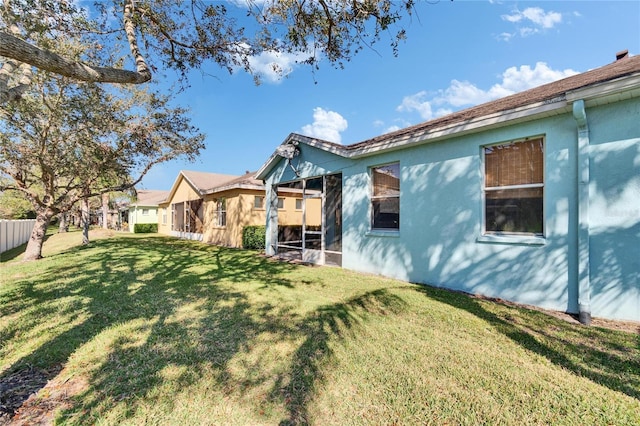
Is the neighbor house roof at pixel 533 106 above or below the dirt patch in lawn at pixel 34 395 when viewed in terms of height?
above

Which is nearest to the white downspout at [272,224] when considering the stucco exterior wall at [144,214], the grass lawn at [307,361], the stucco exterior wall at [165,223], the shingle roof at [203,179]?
the grass lawn at [307,361]

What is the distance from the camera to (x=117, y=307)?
5.23 m

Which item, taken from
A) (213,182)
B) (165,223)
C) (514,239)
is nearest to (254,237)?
(213,182)

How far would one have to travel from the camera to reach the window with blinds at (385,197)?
7883 mm

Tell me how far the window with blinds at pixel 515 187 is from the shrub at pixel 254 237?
34.3 feet

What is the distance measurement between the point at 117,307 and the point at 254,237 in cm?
Result: 921

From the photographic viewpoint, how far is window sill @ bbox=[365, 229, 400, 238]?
771 centimetres

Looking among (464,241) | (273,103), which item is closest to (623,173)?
(464,241)

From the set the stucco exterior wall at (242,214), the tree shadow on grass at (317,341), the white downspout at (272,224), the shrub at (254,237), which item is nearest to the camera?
the tree shadow on grass at (317,341)

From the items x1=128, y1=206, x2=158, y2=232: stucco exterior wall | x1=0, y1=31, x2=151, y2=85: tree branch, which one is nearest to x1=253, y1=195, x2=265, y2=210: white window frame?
x1=0, y1=31, x2=151, y2=85: tree branch

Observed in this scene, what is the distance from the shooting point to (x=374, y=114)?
1561 centimetres

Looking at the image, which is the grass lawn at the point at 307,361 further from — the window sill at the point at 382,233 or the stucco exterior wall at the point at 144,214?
the stucco exterior wall at the point at 144,214

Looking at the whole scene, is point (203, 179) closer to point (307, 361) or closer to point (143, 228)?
point (143, 228)

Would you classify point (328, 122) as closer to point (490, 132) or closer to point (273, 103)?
point (273, 103)
